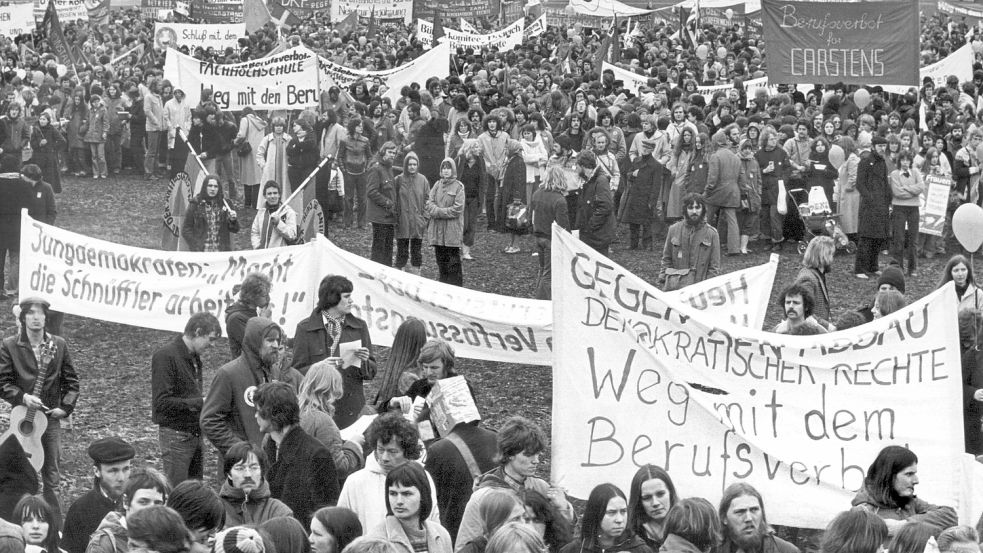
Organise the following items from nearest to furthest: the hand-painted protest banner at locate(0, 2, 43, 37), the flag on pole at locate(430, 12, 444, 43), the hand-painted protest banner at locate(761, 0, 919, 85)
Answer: the hand-painted protest banner at locate(761, 0, 919, 85)
the hand-painted protest banner at locate(0, 2, 43, 37)
the flag on pole at locate(430, 12, 444, 43)

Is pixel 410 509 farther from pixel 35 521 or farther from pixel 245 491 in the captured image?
pixel 35 521

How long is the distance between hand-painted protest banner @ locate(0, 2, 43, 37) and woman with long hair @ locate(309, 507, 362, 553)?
2924cm

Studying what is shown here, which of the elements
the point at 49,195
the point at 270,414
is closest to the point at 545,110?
the point at 49,195

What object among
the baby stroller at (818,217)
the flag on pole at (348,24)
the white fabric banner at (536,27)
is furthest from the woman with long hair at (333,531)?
the flag on pole at (348,24)

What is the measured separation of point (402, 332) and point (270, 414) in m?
1.48

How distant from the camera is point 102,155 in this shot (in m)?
21.9

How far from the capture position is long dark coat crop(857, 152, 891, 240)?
53.0ft

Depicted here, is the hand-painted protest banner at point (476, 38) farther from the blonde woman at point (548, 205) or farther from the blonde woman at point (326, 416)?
the blonde woman at point (326, 416)

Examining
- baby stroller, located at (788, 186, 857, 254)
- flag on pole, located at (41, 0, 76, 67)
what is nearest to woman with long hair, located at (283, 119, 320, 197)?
baby stroller, located at (788, 186, 857, 254)

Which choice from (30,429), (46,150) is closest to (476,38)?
(46,150)

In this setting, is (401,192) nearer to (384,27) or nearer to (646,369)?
(646,369)

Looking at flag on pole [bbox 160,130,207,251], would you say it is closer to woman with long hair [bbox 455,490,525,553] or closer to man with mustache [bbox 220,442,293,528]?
man with mustache [bbox 220,442,293,528]

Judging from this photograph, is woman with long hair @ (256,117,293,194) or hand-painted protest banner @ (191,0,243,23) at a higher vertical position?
hand-painted protest banner @ (191,0,243,23)

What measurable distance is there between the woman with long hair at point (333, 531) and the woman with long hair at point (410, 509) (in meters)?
0.12
